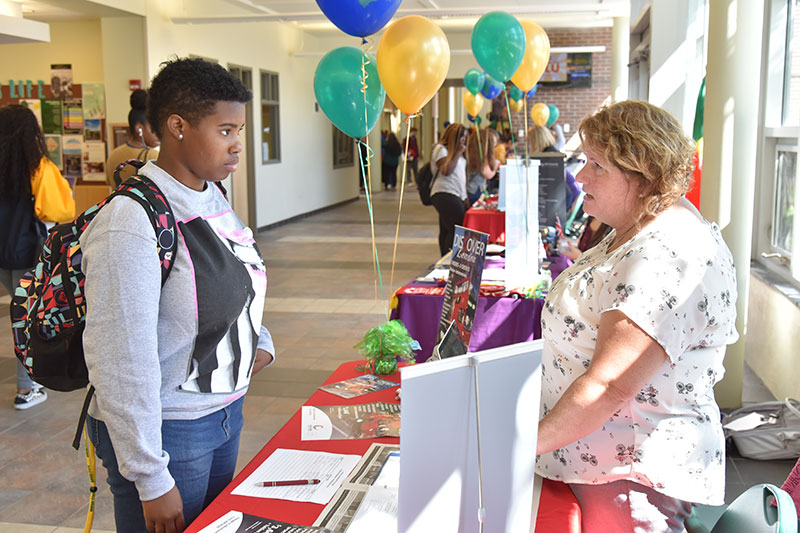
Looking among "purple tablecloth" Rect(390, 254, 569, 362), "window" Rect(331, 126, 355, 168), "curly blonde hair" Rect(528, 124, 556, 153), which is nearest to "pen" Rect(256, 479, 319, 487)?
Result: "purple tablecloth" Rect(390, 254, 569, 362)

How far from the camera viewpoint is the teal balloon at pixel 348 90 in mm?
2725

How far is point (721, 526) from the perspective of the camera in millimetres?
1421

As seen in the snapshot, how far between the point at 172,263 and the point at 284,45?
11.9m

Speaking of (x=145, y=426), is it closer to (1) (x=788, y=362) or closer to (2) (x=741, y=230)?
(2) (x=741, y=230)

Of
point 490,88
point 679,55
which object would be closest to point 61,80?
point 490,88

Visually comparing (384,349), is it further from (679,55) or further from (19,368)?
(679,55)

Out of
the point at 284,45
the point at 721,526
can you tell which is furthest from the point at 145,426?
the point at 284,45

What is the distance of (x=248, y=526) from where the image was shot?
133 cm

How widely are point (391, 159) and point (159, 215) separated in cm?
1986

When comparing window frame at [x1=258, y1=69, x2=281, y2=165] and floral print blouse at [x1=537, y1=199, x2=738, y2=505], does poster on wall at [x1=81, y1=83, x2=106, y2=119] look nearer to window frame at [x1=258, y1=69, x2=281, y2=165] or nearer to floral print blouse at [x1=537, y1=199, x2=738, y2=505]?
window frame at [x1=258, y1=69, x2=281, y2=165]

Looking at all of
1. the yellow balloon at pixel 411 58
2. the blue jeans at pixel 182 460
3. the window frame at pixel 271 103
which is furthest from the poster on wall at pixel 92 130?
the blue jeans at pixel 182 460

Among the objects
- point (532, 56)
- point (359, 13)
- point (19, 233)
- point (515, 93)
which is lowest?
point (19, 233)

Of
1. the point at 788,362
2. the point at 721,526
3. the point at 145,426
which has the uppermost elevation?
the point at 145,426

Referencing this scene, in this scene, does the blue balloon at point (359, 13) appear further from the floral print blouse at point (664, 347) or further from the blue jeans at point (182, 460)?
the blue jeans at point (182, 460)
